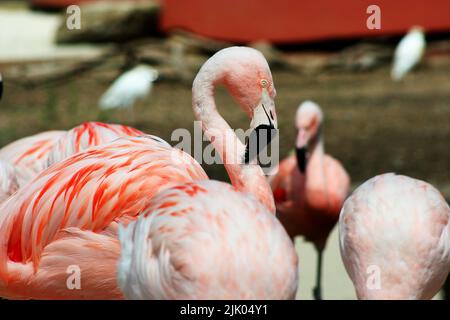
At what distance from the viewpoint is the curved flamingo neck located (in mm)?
4004

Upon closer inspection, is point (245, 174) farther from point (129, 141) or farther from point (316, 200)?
point (316, 200)

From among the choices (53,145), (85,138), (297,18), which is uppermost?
(297,18)

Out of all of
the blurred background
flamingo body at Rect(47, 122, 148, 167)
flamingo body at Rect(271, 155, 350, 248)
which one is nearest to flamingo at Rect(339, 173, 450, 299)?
flamingo body at Rect(47, 122, 148, 167)

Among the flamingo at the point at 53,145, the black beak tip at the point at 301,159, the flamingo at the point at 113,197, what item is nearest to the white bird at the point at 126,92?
the black beak tip at the point at 301,159

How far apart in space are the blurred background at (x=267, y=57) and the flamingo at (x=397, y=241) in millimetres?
4929

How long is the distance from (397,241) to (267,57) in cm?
846

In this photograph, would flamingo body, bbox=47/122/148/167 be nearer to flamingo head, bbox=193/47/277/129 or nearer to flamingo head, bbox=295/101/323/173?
flamingo head, bbox=193/47/277/129

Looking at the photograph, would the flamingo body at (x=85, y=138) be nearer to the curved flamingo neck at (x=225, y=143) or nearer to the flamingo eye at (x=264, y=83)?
the curved flamingo neck at (x=225, y=143)

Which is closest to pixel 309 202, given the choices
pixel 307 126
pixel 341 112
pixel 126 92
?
pixel 307 126

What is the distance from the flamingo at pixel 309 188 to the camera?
19.9 feet

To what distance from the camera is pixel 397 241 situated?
3459 mm

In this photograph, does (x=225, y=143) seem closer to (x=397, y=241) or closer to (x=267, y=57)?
(x=397, y=241)

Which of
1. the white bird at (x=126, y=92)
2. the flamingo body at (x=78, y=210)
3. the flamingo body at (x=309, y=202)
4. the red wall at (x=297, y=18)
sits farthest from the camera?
the red wall at (x=297, y=18)
